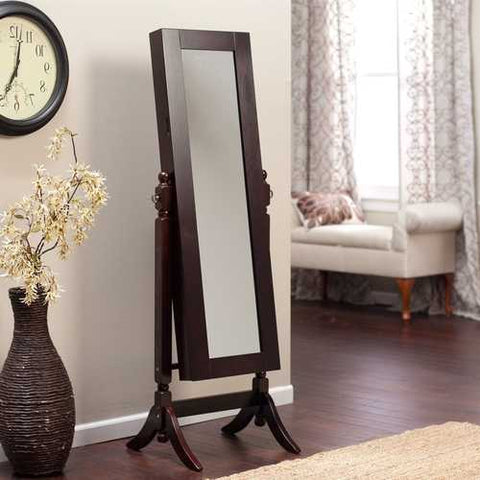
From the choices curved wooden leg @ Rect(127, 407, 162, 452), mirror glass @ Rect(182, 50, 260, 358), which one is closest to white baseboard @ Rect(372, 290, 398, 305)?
mirror glass @ Rect(182, 50, 260, 358)

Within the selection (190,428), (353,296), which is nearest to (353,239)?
(353,296)

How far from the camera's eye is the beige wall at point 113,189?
4.24 meters

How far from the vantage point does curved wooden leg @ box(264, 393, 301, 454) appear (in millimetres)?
4234

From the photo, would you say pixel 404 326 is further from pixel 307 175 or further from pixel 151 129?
pixel 151 129

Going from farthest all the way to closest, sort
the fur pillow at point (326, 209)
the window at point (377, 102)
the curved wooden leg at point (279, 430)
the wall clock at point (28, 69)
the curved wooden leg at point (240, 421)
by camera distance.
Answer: the window at point (377, 102) < the fur pillow at point (326, 209) < the curved wooden leg at point (240, 421) < the curved wooden leg at point (279, 430) < the wall clock at point (28, 69)

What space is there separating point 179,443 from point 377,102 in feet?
16.9

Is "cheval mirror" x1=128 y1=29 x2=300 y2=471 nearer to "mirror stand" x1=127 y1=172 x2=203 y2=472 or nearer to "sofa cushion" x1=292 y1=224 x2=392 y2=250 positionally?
"mirror stand" x1=127 y1=172 x2=203 y2=472

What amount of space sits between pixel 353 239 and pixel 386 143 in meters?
1.01

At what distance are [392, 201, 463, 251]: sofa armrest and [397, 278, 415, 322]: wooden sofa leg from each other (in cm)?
23

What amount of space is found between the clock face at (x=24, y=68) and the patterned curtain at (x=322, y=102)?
4.82m

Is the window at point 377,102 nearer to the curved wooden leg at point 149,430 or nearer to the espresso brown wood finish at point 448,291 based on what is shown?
the espresso brown wood finish at point 448,291

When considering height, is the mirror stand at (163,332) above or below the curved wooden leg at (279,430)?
above

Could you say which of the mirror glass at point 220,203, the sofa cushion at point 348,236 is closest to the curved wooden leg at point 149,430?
the mirror glass at point 220,203

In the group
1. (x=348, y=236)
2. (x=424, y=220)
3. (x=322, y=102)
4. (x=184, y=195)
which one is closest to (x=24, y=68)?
(x=184, y=195)
